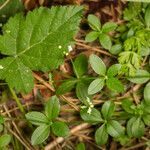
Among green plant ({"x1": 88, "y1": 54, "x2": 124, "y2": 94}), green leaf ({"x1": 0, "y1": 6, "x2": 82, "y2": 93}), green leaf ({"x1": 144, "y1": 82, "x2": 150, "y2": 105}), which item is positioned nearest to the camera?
green leaf ({"x1": 0, "y1": 6, "x2": 82, "y2": 93})

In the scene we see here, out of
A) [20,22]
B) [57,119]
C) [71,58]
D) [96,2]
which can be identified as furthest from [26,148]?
[96,2]

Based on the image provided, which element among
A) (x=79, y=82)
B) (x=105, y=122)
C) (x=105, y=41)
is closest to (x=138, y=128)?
(x=105, y=122)

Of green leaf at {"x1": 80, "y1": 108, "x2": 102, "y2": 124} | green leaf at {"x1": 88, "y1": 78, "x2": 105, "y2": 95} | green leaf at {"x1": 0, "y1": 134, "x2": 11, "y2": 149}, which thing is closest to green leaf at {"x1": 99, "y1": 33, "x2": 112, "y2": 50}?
green leaf at {"x1": 88, "y1": 78, "x2": 105, "y2": 95}

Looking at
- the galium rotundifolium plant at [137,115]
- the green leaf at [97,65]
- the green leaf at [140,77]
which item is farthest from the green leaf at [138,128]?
the green leaf at [97,65]

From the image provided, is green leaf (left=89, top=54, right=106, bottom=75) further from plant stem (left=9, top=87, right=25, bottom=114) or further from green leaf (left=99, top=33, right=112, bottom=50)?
plant stem (left=9, top=87, right=25, bottom=114)

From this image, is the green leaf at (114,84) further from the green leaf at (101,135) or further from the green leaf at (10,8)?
the green leaf at (10,8)

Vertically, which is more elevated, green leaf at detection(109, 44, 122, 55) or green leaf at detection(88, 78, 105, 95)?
green leaf at detection(109, 44, 122, 55)
